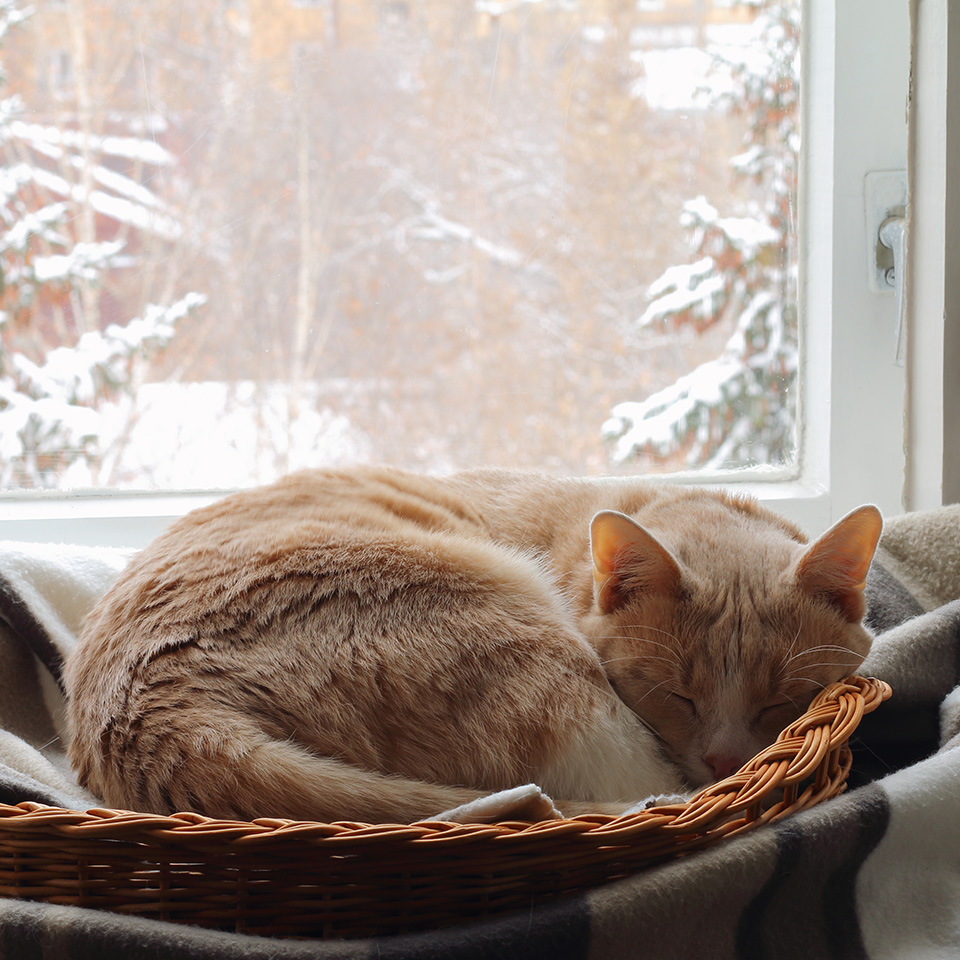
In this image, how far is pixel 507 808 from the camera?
85cm

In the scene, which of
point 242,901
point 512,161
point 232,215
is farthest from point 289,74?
point 242,901

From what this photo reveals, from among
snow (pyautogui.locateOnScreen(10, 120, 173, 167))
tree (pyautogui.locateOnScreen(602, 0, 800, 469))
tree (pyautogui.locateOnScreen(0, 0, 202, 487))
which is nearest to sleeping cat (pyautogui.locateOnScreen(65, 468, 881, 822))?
tree (pyautogui.locateOnScreen(602, 0, 800, 469))

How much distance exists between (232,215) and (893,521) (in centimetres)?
152

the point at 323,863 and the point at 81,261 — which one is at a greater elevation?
the point at 81,261

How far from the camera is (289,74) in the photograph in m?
1.97

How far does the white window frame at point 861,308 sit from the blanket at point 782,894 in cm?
68

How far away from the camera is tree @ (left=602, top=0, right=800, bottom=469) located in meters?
2.04

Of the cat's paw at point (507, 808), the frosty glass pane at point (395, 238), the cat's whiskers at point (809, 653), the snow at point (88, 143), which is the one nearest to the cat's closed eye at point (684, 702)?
the cat's whiskers at point (809, 653)

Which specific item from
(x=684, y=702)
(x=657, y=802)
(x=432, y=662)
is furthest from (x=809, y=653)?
(x=432, y=662)

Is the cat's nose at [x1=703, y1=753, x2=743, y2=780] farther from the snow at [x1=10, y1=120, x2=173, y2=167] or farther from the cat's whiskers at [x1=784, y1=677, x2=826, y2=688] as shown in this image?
the snow at [x1=10, y1=120, x2=173, y2=167]

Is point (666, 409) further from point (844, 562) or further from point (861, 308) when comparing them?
point (844, 562)

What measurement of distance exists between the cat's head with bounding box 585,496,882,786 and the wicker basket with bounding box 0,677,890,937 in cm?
30

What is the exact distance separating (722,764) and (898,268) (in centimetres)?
125

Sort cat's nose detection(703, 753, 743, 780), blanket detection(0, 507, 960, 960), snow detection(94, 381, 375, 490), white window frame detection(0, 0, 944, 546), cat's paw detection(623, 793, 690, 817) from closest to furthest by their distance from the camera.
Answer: blanket detection(0, 507, 960, 960)
cat's paw detection(623, 793, 690, 817)
cat's nose detection(703, 753, 743, 780)
white window frame detection(0, 0, 944, 546)
snow detection(94, 381, 375, 490)
